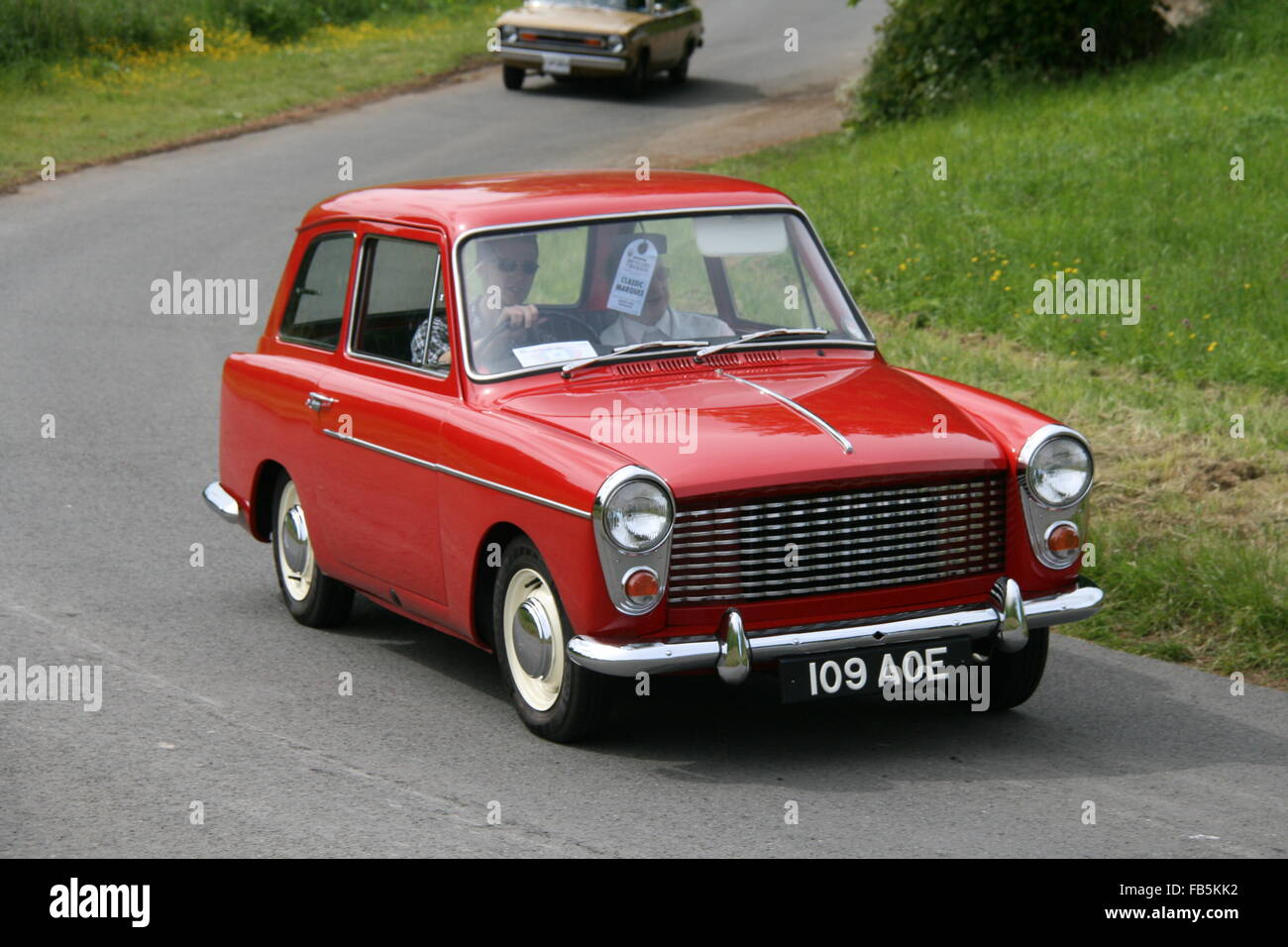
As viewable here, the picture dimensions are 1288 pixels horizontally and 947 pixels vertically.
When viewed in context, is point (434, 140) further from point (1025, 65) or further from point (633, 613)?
point (633, 613)

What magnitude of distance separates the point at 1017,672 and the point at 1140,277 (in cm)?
695

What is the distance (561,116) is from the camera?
25766mm

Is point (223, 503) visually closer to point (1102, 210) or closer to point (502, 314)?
point (502, 314)

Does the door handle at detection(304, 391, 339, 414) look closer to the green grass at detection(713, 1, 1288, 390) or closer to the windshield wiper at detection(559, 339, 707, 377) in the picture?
the windshield wiper at detection(559, 339, 707, 377)

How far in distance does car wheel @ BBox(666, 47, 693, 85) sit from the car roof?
2204 centimetres

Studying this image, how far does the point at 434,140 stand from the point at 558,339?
57.4ft

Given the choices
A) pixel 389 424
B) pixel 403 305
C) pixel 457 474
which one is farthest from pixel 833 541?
pixel 403 305

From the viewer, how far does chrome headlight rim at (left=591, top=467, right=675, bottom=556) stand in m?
5.78

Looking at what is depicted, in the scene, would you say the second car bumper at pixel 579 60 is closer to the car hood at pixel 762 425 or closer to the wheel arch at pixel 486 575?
the car hood at pixel 762 425

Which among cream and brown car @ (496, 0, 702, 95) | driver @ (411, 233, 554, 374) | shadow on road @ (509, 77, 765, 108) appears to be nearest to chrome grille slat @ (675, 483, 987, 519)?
driver @ (411, 233, 554, 374)

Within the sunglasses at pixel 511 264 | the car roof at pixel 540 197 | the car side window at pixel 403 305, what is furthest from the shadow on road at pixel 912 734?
the car roof at pixel 540 197

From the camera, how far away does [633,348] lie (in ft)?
22.6

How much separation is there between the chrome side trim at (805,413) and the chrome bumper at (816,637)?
59cm

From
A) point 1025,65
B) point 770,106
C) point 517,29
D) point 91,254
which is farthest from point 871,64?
point 91,254
